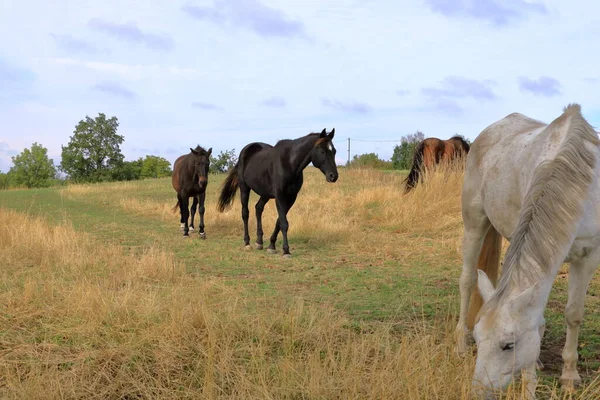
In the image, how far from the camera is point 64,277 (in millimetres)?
5191

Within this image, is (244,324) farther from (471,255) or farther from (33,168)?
(33,168)

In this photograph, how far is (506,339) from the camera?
2238 millimetres

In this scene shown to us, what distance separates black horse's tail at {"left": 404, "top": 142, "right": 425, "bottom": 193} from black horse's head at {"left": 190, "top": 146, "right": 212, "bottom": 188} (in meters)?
4.93

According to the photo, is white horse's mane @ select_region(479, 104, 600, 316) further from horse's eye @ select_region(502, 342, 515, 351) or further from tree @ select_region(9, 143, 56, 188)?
tree @ select_region(9, 143, 56, 188)

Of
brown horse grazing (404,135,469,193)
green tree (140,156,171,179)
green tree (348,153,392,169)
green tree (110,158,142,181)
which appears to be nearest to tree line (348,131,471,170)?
green tree (348,153,392,169)

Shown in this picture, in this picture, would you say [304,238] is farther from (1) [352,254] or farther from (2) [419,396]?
(2) [419,396]

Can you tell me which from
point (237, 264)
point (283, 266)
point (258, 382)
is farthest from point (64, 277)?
point (258, 382)

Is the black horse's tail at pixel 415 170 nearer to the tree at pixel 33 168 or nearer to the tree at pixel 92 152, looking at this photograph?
the tree at pixel 92 152

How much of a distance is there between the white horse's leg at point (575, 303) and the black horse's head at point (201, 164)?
8.11 metres

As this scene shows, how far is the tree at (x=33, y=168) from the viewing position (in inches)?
2453

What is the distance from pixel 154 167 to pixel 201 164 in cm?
7316

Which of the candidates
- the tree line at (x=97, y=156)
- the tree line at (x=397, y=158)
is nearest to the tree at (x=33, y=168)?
the tree line at (x=97, y=156)

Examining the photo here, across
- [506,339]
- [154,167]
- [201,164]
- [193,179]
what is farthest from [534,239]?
[154,167]

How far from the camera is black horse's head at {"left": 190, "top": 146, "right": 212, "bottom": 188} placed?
397 inches
